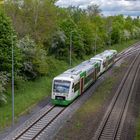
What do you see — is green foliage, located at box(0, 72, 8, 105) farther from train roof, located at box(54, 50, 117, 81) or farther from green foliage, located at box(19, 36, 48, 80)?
green foliage, located at box(19, 36, 48, 80)

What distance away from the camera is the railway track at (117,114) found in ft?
106

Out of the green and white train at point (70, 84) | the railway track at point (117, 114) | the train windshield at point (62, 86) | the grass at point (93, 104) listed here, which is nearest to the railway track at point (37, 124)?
the green and white train at point (70, 84)

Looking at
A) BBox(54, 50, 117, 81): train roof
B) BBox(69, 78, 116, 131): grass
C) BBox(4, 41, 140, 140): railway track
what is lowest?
BBox(4, 41, 140, 140): railway track

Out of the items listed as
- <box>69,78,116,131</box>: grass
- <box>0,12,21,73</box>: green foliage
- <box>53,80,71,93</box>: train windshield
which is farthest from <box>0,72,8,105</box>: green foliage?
<box>69,78,116,131</box>: grass

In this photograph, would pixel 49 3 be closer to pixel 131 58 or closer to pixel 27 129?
pixel 131 58

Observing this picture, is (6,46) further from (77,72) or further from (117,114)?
(117,114)

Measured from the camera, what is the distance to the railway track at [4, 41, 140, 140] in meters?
31.8

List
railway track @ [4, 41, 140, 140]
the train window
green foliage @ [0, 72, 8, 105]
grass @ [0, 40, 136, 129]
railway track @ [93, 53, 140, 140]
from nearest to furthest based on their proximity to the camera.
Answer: railway track @ [4, 41, 140, 140]
railway track @ [93, 53, 140, 140]
grass @ [0, 40, 136, 129]
green foliage @ [0, 72, 8, 105]
the train window

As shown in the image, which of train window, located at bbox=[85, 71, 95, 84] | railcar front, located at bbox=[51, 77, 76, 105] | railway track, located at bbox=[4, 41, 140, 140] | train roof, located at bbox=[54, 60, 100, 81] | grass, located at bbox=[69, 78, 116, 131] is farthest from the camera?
train window, located at bbox=[85, 71, 95, 84]

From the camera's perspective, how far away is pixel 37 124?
35219mm

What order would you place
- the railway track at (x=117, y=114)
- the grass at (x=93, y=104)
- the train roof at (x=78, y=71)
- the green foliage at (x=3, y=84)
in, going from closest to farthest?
1. the railway track at (x=117, y=114)
2. the grass at (x=93, y=104)
3. the green foliage at (x=3, y=84)
4. the train roof at (x=78, y=71)

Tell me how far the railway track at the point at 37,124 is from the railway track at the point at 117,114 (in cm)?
491

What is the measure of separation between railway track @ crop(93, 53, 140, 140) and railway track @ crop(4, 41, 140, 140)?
193 inches

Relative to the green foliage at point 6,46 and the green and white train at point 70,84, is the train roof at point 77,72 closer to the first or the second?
the green and white train at point 70,84
